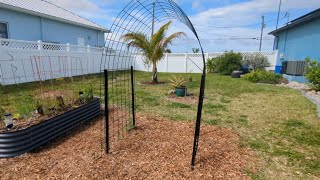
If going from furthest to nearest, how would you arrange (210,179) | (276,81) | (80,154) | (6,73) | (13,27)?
1. (276,81)
2. (13,27)
3. (6,73)
4. (80,154)
5. (210,179)

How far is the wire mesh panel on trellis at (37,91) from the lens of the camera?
3.64 metres

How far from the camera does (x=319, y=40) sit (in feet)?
31.2

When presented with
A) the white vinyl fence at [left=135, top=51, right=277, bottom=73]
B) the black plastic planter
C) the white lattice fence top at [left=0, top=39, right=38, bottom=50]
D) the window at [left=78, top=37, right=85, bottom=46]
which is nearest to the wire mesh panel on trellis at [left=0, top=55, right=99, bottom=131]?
the black plastic planter

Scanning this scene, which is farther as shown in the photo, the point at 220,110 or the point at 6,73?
the point at 6,73

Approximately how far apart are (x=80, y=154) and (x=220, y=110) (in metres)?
3.90

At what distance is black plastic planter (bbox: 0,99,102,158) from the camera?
2.80 metres

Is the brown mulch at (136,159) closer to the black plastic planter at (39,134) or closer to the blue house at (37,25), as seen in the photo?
the black plastic planter at (39,134)

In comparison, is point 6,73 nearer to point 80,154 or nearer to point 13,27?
point 13,27

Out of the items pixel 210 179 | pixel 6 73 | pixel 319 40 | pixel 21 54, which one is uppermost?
pixel 319 40

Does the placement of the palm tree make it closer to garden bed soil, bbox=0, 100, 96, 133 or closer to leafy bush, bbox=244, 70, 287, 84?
leafy bush, bbox=244, 70, 287, 84

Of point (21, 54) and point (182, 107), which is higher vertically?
point (21, 54)

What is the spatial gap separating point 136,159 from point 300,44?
12176mm

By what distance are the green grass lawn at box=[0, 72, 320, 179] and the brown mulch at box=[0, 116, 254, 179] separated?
340mm

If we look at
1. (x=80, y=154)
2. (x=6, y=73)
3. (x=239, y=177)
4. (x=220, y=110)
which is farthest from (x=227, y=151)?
(x=6, y=73)
